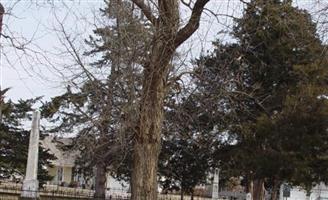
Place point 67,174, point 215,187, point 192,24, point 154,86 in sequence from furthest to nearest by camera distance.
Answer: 1. point 67,174
2. point 215,187
3. point 154,86
4. point 192,24

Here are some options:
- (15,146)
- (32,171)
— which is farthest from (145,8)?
(15,146)

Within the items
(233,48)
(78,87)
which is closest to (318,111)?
(233,48)

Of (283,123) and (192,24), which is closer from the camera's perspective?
(192,24)

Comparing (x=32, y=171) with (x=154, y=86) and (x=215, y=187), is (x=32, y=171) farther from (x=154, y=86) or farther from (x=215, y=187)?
(x=215, y=187)

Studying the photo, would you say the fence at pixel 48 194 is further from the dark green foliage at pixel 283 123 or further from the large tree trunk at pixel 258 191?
the large tree trunk at pixel 258 191

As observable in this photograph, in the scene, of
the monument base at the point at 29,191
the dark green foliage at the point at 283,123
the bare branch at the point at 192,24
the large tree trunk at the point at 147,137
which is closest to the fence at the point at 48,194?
the monument base at the point at 29,191

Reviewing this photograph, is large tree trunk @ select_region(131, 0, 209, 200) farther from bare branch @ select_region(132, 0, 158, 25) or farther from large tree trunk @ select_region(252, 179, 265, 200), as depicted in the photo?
large tree trunk @ select_region(252, 179, 265, 200)

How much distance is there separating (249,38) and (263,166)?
19.5m

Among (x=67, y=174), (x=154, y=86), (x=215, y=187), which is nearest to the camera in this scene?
(x=154, y=86)

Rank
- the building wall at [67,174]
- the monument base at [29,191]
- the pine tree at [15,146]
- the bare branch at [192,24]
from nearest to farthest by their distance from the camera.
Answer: the bare branch at [192,24]
the monument base at [29,191]
the pine tree at [15,146]
the building wall at [67,174]

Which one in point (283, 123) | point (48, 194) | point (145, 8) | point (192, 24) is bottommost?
point (48, 194)

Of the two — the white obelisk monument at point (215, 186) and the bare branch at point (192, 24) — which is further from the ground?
the bare branch at point (192, 24)

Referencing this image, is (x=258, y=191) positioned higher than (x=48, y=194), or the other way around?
(x=258, y=191)

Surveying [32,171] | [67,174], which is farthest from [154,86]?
[67,174]
